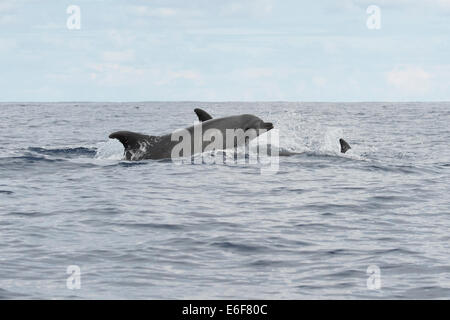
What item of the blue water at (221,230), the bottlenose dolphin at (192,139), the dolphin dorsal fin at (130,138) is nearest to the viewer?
the blue water at (221,230)

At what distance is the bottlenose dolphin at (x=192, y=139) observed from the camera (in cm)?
2119

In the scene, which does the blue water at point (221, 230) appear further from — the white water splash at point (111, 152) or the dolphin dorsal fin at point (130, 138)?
the white water splash at point (111, 152)

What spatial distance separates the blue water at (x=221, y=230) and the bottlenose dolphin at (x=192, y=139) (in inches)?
13.8

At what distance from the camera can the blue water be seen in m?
9.69

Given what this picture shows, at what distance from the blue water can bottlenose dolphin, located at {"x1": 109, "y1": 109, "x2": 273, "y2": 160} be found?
1.15ft

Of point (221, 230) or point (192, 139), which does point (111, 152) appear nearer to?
point (192, 139)

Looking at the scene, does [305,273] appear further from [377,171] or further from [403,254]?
[377,171]

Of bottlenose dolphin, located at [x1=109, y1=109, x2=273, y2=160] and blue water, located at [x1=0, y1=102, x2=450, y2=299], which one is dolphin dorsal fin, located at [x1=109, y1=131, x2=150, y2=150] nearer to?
bottlenose dolphin, located at [x1=109, y1=109, x2=273, y2=160]

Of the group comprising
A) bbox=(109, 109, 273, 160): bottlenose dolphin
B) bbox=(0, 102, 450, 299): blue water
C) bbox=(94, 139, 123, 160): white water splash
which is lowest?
bbox=(0, 102, 450, 299): blue water

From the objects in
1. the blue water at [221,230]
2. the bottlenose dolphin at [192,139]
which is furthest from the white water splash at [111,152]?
the bottlenose dolphin at [192,139]

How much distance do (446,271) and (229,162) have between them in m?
13.4

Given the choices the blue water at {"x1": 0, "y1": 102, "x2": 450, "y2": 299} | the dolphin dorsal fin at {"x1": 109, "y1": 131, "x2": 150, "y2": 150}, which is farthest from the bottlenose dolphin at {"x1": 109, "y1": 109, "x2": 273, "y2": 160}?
the blue water at {"x1": 0, "y1": 102, "x2": 450, "y2": 299}
